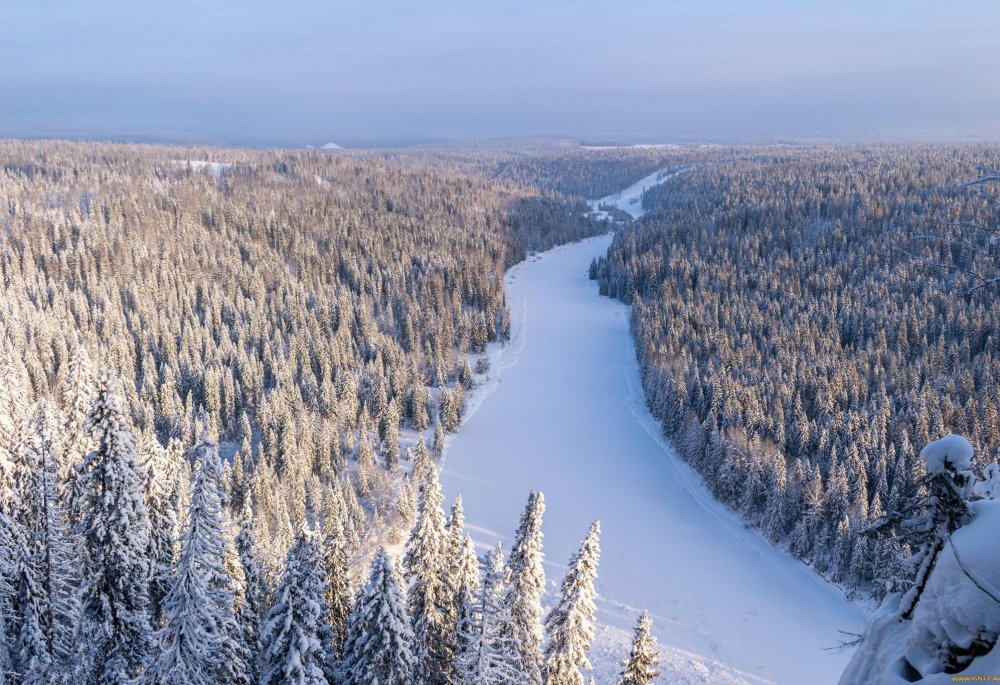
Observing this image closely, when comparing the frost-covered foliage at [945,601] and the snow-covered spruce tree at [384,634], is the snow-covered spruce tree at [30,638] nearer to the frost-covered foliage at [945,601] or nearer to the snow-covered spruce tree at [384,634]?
the snow-covered spruce tree at [384,634]

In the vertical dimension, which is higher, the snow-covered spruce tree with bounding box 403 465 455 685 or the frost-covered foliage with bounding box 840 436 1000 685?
the frost-covered foliage with bounding box 840 436 1000 685

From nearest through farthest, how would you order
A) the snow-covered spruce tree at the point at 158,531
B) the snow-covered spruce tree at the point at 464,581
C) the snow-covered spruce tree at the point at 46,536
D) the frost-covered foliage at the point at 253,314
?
the snow-covered spruce tree at the point at 158,531
the snow-covered spruce tree at the point at 46,536
the snow-covered spruce tree at the point at 464,581
the frost-covered foliage at the point at 253,314

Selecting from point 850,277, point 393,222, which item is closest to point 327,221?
point 393,222

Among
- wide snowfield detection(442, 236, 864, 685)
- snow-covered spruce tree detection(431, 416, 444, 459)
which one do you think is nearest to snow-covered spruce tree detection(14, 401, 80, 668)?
wide snowfield detection(442, 236, 864, 685)

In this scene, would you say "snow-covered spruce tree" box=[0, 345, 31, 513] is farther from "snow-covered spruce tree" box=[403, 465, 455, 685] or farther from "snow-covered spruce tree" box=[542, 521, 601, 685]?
"snow-covered spruce tree" box=[542, 521, 601, 685]

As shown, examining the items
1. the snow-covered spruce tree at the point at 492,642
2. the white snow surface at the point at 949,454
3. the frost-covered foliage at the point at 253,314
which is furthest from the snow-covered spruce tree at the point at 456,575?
the white snow surface at the point at 949,454
